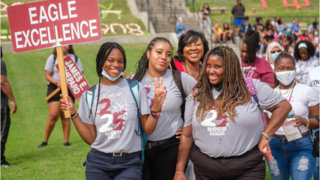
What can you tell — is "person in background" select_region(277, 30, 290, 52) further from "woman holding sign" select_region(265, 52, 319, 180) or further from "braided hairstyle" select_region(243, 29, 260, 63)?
"woman holding sign" select_region(265, 52, 319, 180)

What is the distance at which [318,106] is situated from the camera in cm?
439

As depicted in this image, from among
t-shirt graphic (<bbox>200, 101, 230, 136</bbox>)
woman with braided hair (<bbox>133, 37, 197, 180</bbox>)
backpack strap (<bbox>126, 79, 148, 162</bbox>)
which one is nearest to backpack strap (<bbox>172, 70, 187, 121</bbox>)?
woman with braided hair (<bbox>133, 37, 197, 180</bbox>)

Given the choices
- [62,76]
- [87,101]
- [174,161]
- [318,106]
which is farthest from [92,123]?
[318,106]

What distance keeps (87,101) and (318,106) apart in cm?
268

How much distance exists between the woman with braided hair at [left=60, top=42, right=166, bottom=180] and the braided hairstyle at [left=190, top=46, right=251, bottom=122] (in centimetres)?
38

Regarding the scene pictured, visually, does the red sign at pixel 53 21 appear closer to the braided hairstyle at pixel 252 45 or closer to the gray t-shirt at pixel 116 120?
the gray t-shirt at pixel 116 120

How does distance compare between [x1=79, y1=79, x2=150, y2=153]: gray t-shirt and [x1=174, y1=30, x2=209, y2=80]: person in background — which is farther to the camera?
[x1=174, y1=30, x2=209, y2=80]: person in background

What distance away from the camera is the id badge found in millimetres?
4270

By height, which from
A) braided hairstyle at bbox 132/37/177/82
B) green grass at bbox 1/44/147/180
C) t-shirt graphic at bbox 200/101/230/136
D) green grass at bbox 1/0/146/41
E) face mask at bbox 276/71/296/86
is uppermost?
green grass at bbox 1/0/146/41

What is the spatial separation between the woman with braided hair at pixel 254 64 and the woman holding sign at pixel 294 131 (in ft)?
2.35

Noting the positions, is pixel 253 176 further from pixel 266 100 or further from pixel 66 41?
pixel 66 41

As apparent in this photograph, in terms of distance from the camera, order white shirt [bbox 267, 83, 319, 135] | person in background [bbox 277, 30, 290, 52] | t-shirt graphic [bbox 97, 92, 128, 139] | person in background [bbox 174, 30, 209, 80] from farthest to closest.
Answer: person in background [bbox 277, 30, 290, 52]
person in background [bbox 174, 30, 209, 80]
white shirt [bbox 267, 83, 319, 135]
t-shirt graphic [bbox 97, 92, 128, 139]

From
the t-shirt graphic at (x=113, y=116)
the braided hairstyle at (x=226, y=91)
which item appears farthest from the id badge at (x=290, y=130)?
the t-shirt graphic at (x=113, y=116)

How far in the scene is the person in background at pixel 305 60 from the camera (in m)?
6.80
